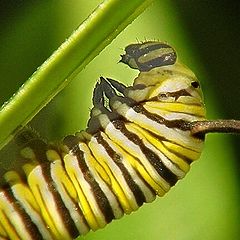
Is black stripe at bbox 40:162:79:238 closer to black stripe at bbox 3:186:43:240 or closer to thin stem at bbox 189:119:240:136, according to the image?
black stripe at bbox 3:186:43:240

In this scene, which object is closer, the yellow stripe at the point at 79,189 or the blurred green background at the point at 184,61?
the yellow stripe at the point at 79,189

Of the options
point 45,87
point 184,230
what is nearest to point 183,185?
point 184,230

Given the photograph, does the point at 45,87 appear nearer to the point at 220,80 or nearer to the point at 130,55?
the point at 130,55

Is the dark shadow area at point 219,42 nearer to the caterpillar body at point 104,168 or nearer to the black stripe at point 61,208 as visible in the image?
the caterpillar body at point 104,168

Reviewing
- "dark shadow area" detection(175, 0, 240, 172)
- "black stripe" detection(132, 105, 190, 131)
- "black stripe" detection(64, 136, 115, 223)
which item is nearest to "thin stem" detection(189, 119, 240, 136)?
"black stripe" detection(132, 105, 190, 131)

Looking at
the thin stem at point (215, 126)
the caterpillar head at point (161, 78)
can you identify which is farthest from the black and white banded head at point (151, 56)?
the thin stem at point (215, 126)

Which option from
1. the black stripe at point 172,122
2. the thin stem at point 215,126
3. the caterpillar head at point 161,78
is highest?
the caterpillar head at point 161,78

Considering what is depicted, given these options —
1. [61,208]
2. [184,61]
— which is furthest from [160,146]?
[184,61]

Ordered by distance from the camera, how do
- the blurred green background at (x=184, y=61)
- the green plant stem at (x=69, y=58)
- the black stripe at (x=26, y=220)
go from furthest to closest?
1. the blurred green background at (x=184, y=61)
2. the black stripe at (x=26, y=220)
3. the green plant stem at (x=69, y=58)
